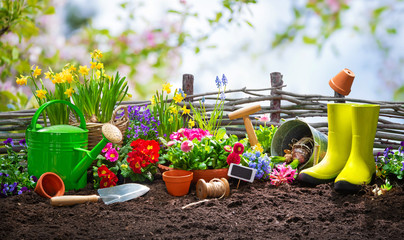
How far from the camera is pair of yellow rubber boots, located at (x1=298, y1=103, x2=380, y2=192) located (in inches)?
95.9

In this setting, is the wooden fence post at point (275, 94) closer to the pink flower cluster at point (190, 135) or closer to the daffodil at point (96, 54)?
the pink flower cluster at point (190, 135)

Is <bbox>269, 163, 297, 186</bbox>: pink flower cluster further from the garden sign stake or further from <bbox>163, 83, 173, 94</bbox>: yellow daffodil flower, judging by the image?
<bbox>163, 83, 173, 94</bbox>: yellow daffodil flower

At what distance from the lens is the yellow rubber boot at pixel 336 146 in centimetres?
260

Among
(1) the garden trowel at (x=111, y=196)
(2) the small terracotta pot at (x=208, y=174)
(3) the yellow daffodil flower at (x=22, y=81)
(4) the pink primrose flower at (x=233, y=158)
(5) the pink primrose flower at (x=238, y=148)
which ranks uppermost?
(3) the yellow daffodil flower at (x=22, y=81)

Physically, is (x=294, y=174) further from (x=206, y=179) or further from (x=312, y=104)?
(x=312, y=104)

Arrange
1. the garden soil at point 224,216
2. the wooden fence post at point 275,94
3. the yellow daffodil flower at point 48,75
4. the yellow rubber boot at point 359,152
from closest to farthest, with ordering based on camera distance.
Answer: the garden soil at point 224,216
the yellow rubber boot at point 359,152
the yellow daffodil flower at point 48,75
the wooden fence post at point 275,94

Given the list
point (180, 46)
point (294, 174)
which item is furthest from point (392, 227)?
point (180, 46)

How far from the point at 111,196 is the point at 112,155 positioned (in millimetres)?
327

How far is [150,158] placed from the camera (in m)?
2.64

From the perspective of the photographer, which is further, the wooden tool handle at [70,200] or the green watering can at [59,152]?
the green watering can at [59,152]

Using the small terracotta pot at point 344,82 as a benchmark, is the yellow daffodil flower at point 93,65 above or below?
above

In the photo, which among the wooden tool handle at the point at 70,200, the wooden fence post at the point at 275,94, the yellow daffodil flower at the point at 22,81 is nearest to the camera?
the wooden tool handle at the point at 70,200

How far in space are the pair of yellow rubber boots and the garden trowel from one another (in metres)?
1.15

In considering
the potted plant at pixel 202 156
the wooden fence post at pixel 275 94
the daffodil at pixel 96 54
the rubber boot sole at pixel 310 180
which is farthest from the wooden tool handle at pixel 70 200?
the wooden fence post at pixel 275 94
